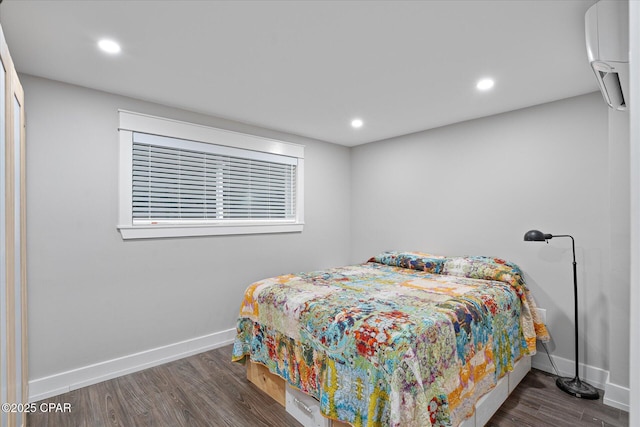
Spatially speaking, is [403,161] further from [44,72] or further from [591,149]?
[44,72]

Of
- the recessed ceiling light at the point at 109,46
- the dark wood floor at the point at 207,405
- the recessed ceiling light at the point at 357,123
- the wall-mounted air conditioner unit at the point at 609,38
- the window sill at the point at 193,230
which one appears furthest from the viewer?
the recessed ceiling light at the point at 357,123

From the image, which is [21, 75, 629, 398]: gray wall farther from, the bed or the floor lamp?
the bed

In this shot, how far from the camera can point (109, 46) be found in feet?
6.61

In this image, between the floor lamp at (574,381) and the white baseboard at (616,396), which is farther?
the floor lamp at (574,381)

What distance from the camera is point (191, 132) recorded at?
10.4 ft

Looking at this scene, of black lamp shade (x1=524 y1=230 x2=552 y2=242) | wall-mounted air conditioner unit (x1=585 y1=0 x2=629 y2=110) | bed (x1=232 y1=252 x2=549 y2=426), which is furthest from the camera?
black lamp shade (x1=524 y1=230 x2=552 y2=242)

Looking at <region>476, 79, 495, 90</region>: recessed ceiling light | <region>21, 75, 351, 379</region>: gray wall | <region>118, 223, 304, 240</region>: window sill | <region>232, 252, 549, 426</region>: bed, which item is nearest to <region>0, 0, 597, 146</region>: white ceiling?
<region>476, 79, 495, 90</region>: recessed ceiling light

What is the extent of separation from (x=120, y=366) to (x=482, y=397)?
114 inches

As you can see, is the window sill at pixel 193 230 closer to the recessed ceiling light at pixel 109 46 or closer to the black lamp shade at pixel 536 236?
the recessed ceiling light at pixel 109 46

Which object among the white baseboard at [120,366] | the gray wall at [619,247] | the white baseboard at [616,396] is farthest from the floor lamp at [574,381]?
the white baseboard at [120,366]

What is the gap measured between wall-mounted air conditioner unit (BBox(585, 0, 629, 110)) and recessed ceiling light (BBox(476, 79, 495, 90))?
0.99m

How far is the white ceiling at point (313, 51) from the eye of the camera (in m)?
1.69

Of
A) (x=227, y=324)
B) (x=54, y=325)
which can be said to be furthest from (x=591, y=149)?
(x=54, y=325)

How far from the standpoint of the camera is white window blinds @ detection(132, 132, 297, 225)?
116 inches
